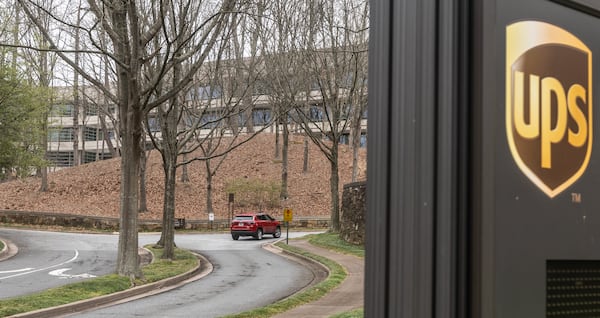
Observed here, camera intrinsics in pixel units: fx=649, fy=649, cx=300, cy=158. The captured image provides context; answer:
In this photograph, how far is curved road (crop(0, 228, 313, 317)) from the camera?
1398 centimetres

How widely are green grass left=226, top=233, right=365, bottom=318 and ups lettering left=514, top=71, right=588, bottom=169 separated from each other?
29.9 ft

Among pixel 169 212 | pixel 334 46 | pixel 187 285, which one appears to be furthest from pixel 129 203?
pixel 334 46

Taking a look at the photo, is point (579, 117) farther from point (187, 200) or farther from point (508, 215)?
point (187, 200)

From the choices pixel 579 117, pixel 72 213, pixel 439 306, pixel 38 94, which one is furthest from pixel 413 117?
pixel 72 213

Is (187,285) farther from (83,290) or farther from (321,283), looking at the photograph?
(321,283)

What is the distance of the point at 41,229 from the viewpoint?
38.5 meters

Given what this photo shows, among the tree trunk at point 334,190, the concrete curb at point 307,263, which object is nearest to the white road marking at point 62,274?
the concrete curb at point 307,263

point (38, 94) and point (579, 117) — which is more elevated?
point (38, 94)

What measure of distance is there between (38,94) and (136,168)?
1627 cm

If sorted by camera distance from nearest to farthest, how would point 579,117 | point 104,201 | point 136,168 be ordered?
1. point 579,117
2. point 136,168
3. point 104,201

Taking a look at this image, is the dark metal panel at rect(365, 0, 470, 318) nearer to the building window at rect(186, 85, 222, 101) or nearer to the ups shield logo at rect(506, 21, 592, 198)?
the ups shield logo at rect(506, 21, 592, 198)

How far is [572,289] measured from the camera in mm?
1813

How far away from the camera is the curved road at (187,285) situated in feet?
45.9

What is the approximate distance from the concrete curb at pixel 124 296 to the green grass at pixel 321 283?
3.62 metres
